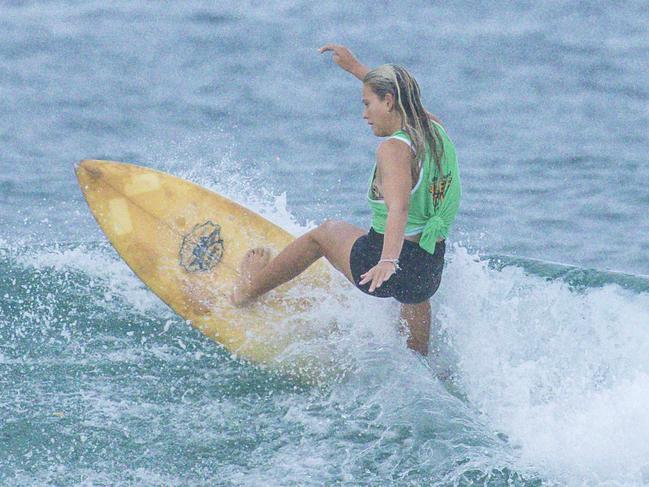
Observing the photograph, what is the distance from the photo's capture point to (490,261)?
30.2 ft

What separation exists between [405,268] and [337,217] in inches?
158

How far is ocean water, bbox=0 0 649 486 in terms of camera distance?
6629mm

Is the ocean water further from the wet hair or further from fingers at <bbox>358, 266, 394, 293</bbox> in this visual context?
the wet hair

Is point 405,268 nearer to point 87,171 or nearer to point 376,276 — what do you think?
point 376,276

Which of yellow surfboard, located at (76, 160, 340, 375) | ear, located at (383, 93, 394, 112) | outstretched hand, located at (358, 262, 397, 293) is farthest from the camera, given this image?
yellow surfboard, located at (76, 160, 340, 375)

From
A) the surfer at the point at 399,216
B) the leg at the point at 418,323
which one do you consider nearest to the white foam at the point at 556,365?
the leg at the point at 418,323

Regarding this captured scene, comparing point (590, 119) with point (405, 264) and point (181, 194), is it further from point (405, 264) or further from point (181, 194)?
point (405, 264)

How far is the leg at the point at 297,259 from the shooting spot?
711 cm

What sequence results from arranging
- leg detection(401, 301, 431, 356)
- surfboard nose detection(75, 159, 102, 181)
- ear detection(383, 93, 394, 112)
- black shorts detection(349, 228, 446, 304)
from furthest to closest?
1. surfboard nose detection(75, 159, 102, 181)
2. leg detection(401, 301, 431, 356)
3. black shorts detection(349, 228, 446, 304)
4. ear detection(383, 93, 394, 112)

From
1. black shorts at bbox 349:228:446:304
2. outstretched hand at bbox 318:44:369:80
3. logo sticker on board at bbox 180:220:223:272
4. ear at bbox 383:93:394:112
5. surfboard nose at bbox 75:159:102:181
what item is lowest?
logo sticker on board at bbox 180:220:223:272

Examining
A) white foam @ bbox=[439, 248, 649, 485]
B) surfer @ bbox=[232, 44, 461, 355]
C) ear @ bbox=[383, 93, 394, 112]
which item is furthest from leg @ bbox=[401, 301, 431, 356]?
ear @ bbox=[383, 93, 394, 112]

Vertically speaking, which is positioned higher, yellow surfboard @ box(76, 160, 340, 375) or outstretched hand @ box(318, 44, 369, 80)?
outstretched hand @ box(318, 44, 369, 80)

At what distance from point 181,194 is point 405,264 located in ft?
7.17

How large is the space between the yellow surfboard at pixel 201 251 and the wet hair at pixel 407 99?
1595 mm
